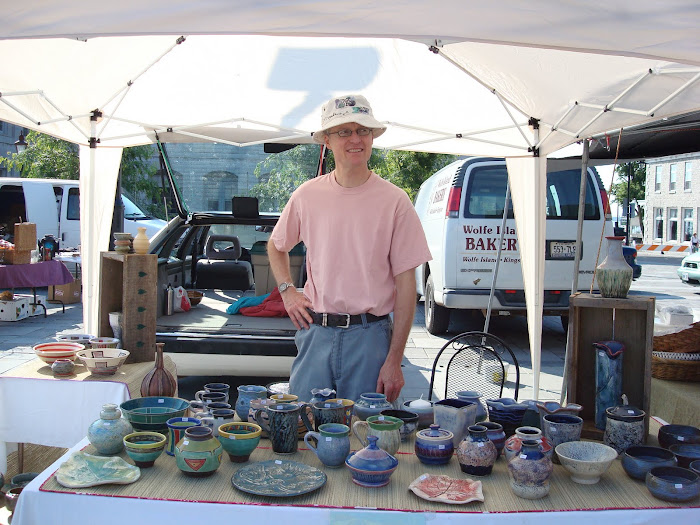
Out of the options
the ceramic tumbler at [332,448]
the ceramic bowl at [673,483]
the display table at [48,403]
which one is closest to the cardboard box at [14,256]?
the display table at [48,403]

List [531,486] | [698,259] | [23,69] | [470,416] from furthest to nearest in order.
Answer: [698,259], [23,69], [470,416], [531,486]

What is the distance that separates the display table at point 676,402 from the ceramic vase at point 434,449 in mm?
1583

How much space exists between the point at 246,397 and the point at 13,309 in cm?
827

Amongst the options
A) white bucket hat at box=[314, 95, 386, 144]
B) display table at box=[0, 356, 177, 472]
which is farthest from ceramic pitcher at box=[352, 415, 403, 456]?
display table at box=[0, 356, 177, 472]

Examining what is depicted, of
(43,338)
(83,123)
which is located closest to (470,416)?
(83,123)

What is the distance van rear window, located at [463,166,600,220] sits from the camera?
8094 mm

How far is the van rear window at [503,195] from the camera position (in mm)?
8094

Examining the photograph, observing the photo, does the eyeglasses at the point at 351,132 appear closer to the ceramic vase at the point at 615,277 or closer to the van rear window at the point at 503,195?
the ceramic vase at the point at 615,277

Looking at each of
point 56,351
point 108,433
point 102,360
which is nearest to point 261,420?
point 108,433

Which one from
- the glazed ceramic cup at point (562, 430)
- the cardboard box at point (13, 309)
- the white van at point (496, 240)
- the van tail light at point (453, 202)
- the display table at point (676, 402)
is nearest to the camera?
the glazed ceramic cup at point (562, 430)

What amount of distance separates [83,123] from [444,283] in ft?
14.3

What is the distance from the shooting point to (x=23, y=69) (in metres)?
4.27

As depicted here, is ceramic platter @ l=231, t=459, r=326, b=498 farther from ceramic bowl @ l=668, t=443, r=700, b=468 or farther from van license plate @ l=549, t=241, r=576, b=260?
van license plate @ l=549, t=241, r=576, b=260

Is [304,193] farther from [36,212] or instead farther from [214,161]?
[36,212]
